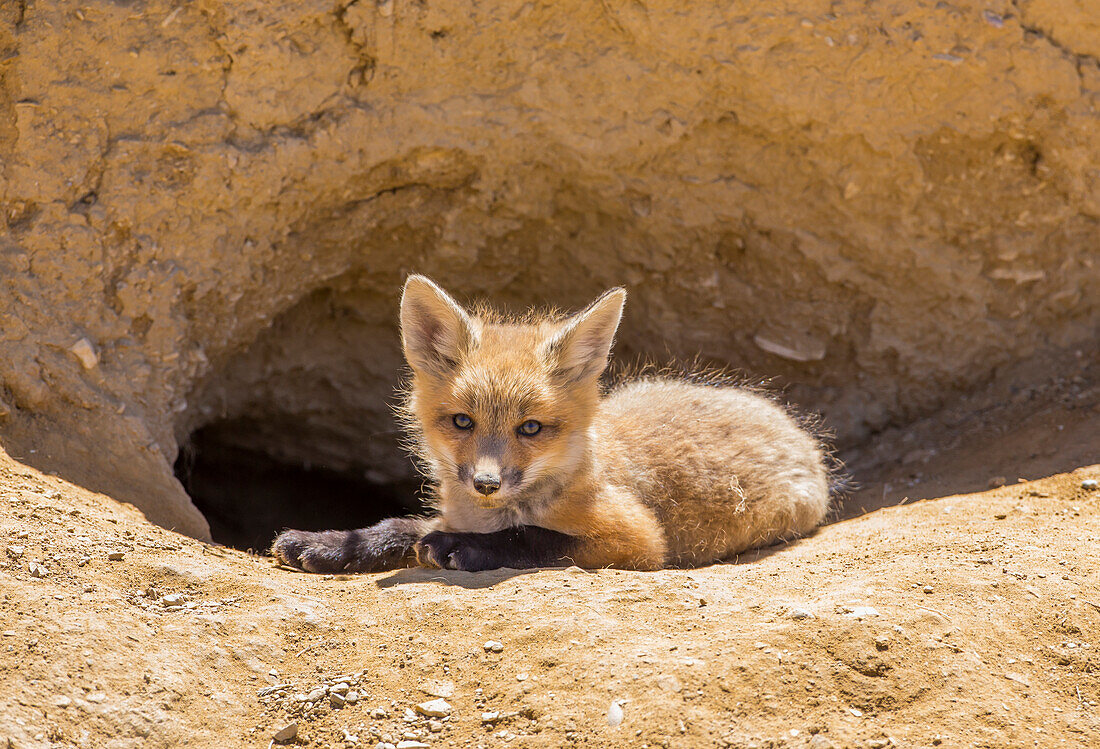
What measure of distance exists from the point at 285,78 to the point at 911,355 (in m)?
4.46

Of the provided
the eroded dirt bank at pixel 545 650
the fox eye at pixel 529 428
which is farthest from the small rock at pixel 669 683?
the fox eye at pixel 529 428

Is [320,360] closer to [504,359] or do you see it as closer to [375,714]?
[504,359]

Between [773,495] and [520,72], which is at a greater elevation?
[520,72]

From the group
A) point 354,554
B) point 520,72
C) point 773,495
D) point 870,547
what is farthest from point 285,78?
point 870,547

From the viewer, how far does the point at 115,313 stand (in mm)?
4637

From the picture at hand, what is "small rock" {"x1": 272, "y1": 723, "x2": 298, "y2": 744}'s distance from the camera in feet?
7.94

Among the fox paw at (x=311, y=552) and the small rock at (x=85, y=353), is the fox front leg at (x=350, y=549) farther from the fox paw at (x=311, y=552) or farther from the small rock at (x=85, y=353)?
the small rock at (x=85, y=353)

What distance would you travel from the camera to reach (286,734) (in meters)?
2.43

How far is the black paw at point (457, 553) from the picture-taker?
3.58 m

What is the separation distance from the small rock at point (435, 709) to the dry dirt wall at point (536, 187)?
7.34 feet

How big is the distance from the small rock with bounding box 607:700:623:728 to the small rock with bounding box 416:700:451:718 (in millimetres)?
482

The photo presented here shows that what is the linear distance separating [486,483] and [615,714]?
44.8 inches

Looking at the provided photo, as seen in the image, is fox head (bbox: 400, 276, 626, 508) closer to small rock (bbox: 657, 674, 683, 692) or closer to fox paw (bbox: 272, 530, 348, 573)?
fox paw (bbox: 272, 530, 348, 573)

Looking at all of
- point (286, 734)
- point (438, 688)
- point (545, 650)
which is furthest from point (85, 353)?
A: point (545, 650)
